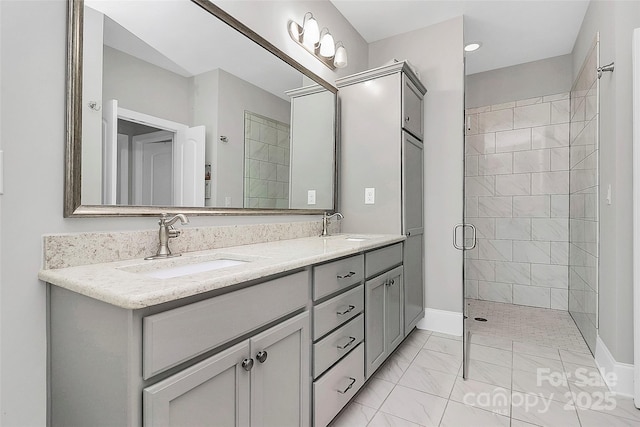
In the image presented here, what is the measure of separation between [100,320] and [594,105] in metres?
3.04

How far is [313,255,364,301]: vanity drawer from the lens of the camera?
1352 mm

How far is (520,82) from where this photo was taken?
359 cm

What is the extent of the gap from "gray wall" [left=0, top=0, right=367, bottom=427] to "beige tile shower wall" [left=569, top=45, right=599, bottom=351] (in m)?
2.95

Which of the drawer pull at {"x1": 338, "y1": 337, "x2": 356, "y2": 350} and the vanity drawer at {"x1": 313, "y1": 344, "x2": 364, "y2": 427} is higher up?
the drawer pull at {"x1": 338, "y1": 337, "x2": 356, "y2": 350}

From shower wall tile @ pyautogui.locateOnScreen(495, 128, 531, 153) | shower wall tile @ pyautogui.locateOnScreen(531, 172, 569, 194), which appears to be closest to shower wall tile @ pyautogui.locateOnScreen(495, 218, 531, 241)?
Result: shower wall tile @ pyautogui.locateOnScreen(531, 172, 569, 194)

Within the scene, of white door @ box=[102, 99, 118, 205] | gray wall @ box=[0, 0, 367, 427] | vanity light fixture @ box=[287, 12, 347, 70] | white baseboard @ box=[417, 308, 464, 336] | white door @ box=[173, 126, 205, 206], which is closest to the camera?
gray wall @ box=[0, 0, 367, 427]

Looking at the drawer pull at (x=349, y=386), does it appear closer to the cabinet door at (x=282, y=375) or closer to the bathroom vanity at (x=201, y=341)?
the bathroom vanity at (x=201, y=341)

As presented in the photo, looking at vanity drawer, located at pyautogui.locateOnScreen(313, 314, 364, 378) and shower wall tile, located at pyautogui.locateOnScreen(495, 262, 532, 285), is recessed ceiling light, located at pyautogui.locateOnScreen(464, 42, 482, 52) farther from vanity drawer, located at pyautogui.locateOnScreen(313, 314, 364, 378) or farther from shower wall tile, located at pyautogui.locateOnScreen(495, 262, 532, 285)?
vanity drawer, located at pyautogui.locateOnScreen(313, 314, 364, 378)

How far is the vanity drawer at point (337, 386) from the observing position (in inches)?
53.2

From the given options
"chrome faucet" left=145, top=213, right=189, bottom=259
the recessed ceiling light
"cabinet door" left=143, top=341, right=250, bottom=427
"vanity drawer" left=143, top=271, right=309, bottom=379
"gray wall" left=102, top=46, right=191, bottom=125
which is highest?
the recessed ceiling light

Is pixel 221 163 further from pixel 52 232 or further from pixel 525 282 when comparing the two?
pixel 525 282

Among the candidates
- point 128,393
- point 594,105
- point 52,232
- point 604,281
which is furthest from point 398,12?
point 128,393

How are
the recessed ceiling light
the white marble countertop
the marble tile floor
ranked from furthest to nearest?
the recessed ceiling light < the marble tile floor < the white marble countertop

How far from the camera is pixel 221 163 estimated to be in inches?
64.3
